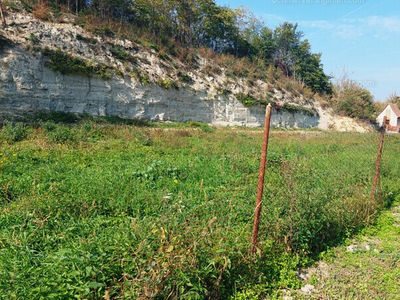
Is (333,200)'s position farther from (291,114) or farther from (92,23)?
(291,114)

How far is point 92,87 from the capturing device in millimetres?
17531

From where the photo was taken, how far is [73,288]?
240 cm

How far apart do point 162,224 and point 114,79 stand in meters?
17.1

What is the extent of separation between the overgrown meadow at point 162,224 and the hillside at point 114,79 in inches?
218

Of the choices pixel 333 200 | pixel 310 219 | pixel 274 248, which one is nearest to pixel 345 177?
pixel 333 200

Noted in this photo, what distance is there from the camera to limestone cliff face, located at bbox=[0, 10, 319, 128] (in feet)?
49.5

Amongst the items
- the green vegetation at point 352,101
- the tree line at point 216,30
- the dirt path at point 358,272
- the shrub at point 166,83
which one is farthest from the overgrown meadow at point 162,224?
the green vegetation at point 352,101

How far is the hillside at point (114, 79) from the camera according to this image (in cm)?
1539

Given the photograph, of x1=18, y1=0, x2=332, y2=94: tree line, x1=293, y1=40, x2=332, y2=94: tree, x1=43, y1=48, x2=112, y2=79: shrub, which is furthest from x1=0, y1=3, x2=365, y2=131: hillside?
x1=293, y1=40, x2=332, y2=94: tree

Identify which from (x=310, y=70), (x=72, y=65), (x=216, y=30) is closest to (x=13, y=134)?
(x=72, y=65)

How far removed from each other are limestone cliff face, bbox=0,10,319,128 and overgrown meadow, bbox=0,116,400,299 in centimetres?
863

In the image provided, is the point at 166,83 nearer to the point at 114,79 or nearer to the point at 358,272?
the point at 114,79

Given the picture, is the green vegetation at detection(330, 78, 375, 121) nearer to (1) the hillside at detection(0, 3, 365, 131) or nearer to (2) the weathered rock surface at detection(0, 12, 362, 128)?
(1) the hillside at detection(0, 3, 365, 131)

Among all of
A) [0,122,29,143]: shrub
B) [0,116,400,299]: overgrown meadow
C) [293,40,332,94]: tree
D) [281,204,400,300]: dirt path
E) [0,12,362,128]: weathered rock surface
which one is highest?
[293,40,332,94]: tree
